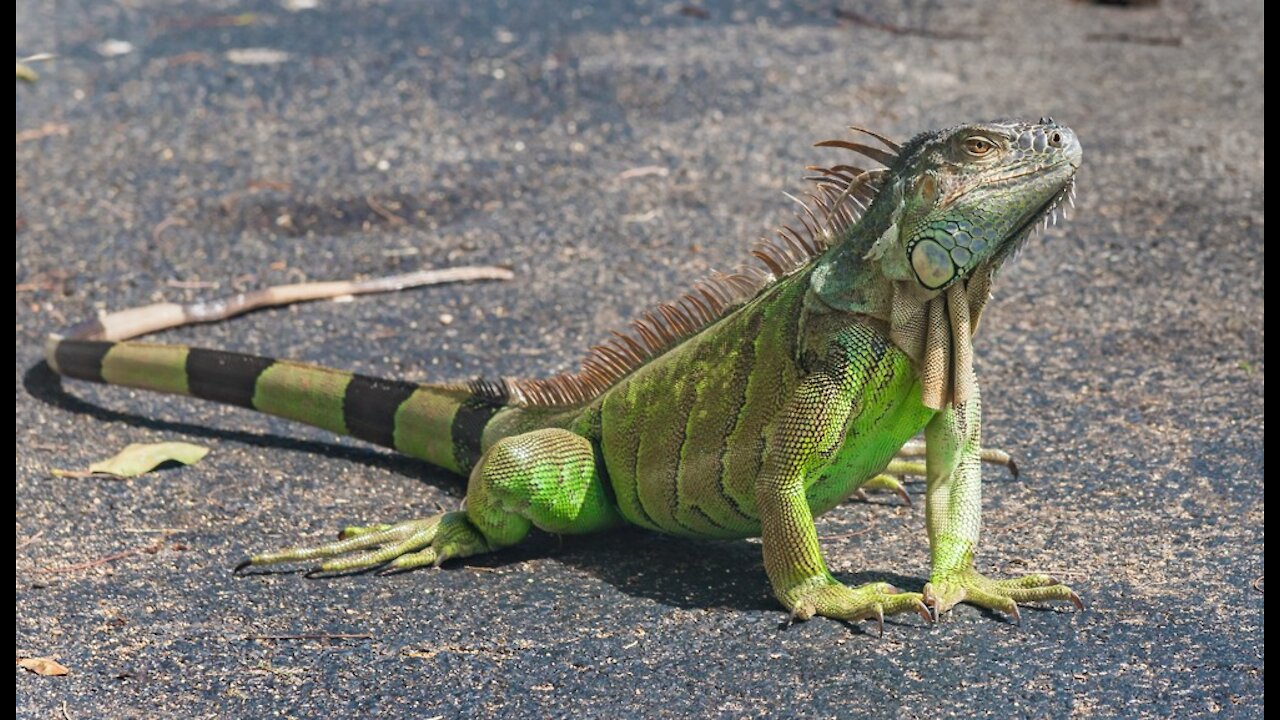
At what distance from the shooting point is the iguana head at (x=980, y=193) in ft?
12.8

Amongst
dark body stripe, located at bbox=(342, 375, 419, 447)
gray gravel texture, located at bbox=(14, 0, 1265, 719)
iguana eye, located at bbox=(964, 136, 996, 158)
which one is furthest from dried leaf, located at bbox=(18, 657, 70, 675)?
iguana eye, located at bbox=(964, 136, 996, 158)

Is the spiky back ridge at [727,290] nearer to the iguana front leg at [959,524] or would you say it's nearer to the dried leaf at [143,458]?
the iguana front leg at [959,524]

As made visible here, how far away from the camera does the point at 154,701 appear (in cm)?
395

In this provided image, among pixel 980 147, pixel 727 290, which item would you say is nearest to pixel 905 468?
pixel 727 290

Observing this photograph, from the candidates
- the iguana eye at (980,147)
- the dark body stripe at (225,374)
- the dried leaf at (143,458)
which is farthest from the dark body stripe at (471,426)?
the iguana eye at (980,147)

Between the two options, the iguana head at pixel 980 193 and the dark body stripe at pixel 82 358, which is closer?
the iguana head at pixel 980 193

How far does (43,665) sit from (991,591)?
2.64 m

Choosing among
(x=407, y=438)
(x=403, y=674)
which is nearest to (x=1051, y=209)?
(x=403, y=674)

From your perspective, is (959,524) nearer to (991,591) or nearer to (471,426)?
(991,591)

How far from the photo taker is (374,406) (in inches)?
217

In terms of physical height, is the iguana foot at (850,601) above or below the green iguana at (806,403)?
below

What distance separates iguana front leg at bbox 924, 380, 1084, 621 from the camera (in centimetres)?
419

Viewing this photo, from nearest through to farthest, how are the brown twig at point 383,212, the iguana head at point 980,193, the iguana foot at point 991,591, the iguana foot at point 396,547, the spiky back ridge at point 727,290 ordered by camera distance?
the iguana head at point 980,193, the iguana foot at point 991,591, the spiky back ridge at point 727,290, the iguana foot at point 396,547, the brown twig at point 383,212

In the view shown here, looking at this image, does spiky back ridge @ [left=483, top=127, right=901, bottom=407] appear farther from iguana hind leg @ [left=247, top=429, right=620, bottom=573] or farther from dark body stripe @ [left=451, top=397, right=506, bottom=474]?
iguana hind leg @ [left=247, top=429, right=620, bottom=573]
